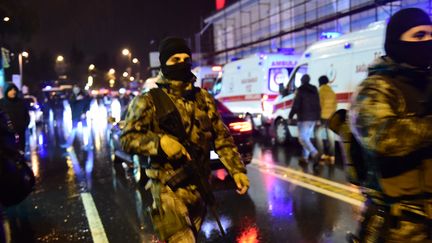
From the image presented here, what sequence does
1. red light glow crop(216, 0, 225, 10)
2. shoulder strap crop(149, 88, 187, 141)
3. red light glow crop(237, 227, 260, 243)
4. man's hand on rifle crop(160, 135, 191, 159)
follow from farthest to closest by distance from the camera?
red light glow crop(216, 0, 225, 10) < red light glow crop(237, 227, 260, 243) < shoulder strap crop(149, 88, 187, 141) < man's hand on rifle crop(160, 135, 191, 159)

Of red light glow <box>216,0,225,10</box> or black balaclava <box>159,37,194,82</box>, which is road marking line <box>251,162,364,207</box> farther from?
red light glow <box>216,0,225,10</box>

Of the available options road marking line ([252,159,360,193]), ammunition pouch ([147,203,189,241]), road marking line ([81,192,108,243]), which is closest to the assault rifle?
ammunition pouch ([147,203,189,241])

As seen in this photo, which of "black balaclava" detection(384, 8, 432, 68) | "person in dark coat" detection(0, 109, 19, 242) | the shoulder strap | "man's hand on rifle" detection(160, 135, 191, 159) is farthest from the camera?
the shoulder strap

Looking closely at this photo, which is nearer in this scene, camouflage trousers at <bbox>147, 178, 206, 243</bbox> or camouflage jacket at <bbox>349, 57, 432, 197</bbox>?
camouflage jacket at <bbox>349, 57, 432, 197</bbox>

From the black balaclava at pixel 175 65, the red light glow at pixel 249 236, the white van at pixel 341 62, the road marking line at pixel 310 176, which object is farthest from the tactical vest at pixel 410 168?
the white van at pixel 341 62

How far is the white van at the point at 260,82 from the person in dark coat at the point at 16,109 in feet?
25.1

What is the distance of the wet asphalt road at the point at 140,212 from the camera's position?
5.38m

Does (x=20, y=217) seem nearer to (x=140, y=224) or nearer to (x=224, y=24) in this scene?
(x=140, y=224)

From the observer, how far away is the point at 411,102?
214 centimetres

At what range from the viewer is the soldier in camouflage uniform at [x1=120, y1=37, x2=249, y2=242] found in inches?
118

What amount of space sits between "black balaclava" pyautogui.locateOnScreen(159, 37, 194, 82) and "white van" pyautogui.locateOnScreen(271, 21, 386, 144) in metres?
6.25

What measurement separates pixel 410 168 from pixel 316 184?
18.4 feet

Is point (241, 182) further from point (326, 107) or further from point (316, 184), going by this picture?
point (326, 107)

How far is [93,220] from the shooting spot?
615 centimetres
